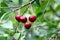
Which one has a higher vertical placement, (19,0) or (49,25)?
(19,0)

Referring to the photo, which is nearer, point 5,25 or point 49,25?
point 5,25

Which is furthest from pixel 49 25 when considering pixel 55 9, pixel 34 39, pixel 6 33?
pixel 55 9

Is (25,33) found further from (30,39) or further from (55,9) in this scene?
(55,9)

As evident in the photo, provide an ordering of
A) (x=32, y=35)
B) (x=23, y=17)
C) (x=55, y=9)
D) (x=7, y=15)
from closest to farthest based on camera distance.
Answer: (x=7, y=15)
(x=23, y=17)
(x=32, y=35)
(x=55, y=9)

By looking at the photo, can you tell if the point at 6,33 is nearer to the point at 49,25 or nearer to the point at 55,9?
the point at 49,25

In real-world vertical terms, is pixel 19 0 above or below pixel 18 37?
above

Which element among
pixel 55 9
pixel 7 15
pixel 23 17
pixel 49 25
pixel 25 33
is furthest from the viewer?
pixel 55 9

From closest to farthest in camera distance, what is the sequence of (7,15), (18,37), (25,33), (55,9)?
(7,15) < (18,37) < (25,33) < (55,9)

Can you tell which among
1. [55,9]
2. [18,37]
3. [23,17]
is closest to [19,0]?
[23,17]

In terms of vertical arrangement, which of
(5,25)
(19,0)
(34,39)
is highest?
(19,0)
